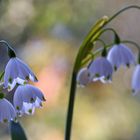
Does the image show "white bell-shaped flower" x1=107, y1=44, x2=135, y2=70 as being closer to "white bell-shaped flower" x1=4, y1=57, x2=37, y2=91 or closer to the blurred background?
"white bell-shaped flower" x1=4, y1=57, x2=37, y2=91

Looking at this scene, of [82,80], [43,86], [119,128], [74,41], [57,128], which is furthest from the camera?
[74,41]

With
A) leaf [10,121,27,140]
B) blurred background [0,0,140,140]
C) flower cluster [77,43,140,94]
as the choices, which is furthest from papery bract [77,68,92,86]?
blurred background [0,0,140,140]

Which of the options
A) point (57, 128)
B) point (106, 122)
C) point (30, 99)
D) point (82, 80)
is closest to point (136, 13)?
point (106, 122)

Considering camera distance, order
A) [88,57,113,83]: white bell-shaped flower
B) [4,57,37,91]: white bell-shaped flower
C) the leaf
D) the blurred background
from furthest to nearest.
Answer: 1. the blurred background
2. [88,57,113,83]: white bell-shaped flower
3. the leaf
4. [4,57,37,91]: white bell-shaped flower

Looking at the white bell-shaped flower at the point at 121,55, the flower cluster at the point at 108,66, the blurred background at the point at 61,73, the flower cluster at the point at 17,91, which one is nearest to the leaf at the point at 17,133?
the flower cluster at the point at 17,91

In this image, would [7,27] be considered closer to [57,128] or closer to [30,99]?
[57,128]

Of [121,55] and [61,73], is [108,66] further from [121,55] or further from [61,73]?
[61,73]

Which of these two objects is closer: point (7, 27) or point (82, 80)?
point (82, 80)
